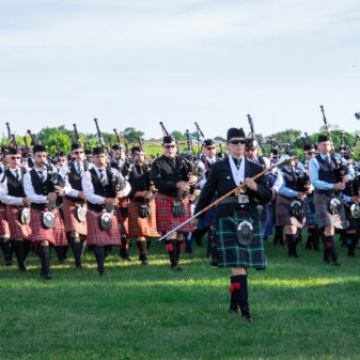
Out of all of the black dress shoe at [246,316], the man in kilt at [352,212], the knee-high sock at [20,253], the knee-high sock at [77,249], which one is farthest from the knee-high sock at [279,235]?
the black dress shoe at [246,316]

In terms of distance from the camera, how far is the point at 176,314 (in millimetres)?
6227

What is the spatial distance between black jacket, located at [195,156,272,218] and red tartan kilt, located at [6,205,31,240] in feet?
13.6

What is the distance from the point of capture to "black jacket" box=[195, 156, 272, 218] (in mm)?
6074

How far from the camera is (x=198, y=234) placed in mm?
12117

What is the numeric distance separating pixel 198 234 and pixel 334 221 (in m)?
3.22

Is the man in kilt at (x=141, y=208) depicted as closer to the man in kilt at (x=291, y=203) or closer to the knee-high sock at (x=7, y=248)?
the knee-high sock at (x=7, y=248)

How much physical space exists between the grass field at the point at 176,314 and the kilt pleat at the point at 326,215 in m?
0.70

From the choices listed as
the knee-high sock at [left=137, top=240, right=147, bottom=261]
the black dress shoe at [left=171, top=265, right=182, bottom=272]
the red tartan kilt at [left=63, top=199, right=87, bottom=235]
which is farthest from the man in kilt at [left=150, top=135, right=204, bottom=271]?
the red tartan kilt at [left=63, top=199, right=87, bottom=235]

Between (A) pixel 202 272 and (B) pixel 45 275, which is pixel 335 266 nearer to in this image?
(A) pixel 202 272

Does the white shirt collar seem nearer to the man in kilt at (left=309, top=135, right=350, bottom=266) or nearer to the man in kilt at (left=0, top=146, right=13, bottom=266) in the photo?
the man in kilt at (left=309, top=135, right=350, bottom=266)

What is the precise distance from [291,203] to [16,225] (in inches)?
182

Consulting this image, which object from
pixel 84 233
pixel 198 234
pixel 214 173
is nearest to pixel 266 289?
pixel 214 173

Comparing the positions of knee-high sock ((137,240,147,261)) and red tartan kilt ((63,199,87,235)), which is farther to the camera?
red tartan kilt ((63,199,87,235))

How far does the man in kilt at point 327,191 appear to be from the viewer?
9.55 metres
